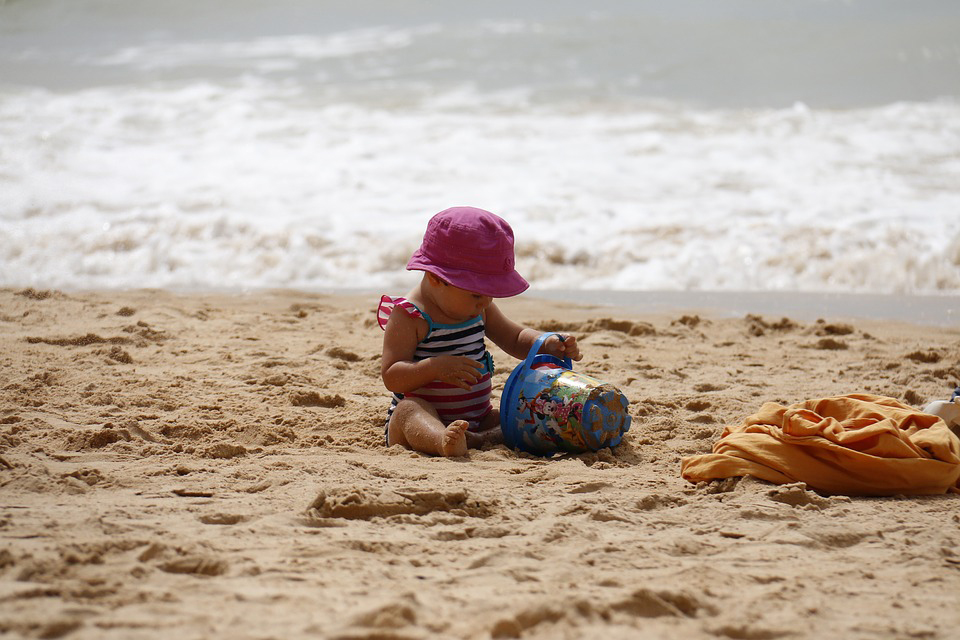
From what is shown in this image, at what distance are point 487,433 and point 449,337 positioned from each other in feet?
1.25

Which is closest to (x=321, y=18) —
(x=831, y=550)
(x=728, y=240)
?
(x=728, y=240)

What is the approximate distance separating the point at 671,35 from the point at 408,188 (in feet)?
27.9

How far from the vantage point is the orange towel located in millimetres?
2652

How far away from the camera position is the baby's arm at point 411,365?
3.08 metres

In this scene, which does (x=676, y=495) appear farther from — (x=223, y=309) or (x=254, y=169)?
(x=254, y=169)

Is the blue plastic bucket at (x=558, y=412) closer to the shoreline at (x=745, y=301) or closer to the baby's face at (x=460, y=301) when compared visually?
the baby's face at (x=460, y=301)

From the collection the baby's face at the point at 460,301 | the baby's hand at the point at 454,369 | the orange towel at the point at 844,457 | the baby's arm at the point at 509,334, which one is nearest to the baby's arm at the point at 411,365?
the baby's hand at the point at 454,369

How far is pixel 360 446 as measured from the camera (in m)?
3.21

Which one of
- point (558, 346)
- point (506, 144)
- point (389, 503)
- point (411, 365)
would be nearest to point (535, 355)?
point (558, 346)

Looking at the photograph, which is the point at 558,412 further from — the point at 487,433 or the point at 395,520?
the point at 395,520

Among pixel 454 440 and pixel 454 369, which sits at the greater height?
pixel 454 369

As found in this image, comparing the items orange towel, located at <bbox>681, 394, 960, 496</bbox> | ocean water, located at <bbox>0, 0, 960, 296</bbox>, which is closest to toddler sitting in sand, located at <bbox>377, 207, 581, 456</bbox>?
orange towel, located at <bbox>681, 394, 960, 496</bbox>

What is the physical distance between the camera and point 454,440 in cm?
296

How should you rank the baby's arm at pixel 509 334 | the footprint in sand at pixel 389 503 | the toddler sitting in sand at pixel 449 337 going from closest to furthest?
the footprint in sand at pixel 389 503, the toddler sitting in sand at pixel 449 337, the baby's arm at pixel 509 334
